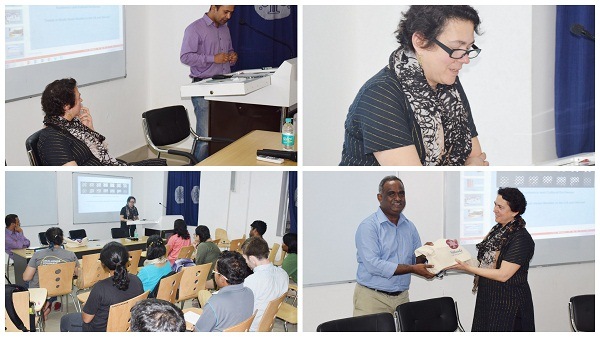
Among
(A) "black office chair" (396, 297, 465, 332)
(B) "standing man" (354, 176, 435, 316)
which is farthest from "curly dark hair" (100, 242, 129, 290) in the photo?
(A) "black office chair" (396, 297, 465, 332)

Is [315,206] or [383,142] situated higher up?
[383,142]

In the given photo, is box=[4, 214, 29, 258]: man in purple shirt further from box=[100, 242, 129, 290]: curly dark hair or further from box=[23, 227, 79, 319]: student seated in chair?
box=[100, 242, 129, 290]: curly dark hair

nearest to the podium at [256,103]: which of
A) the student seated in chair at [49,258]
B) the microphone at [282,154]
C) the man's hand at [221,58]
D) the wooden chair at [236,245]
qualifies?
the man's hand at [221,58]

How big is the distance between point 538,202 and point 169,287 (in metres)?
1.49

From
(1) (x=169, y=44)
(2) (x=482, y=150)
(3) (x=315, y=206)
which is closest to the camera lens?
(2) (x=482, y=150)

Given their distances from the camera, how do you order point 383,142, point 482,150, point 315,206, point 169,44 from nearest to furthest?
point 383,142 → point 482,150 → point 315,206 → point 169,44

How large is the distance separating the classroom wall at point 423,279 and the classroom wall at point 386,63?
294 millimetres

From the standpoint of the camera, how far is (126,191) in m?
2.36

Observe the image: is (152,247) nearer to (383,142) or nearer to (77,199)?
(77,199)

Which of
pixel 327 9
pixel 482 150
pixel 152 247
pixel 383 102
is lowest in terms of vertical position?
pixel 152 247

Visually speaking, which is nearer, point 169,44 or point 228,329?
point 228,329

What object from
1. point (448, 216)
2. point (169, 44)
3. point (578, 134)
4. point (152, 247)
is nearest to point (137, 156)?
point (169, 44)

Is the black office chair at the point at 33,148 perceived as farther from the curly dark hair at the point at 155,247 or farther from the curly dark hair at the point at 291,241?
the curly dark hair at the point at 291,241

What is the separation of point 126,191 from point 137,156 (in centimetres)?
255
